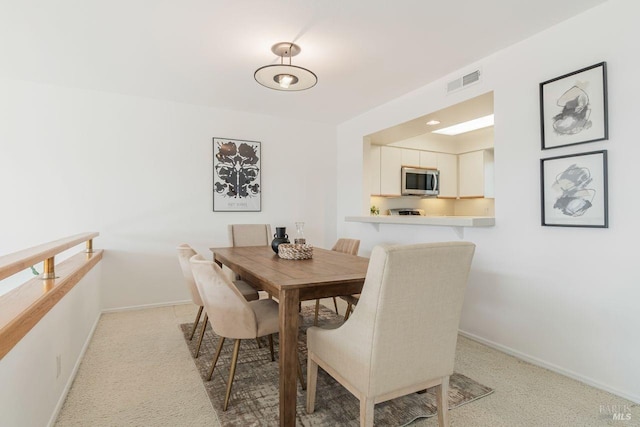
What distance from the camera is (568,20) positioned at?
238cm

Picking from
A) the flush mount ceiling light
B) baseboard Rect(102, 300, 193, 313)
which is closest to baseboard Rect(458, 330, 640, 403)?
the flush mount ceiling light

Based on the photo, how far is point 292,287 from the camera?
5.59 feet

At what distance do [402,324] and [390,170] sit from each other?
3.90 metres

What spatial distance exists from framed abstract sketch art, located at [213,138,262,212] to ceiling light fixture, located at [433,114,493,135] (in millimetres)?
2650

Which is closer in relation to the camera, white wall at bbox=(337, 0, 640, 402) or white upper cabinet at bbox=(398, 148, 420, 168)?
white wall at bbox=(337, 0, 640, 402)

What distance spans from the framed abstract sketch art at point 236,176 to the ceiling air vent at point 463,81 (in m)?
2.55

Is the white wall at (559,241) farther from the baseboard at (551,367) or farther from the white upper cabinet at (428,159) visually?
the white upper cabinet at (428,159)

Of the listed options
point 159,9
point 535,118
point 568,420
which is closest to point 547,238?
point 535,118

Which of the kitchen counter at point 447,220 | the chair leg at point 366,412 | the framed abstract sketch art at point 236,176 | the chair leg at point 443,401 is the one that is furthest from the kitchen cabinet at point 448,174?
the chair leg at point 366,412

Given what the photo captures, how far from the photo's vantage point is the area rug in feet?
5.97

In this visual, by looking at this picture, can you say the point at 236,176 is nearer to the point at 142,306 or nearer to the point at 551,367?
the point at 142,306

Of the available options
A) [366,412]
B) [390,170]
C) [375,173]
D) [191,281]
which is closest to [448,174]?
[390,170]

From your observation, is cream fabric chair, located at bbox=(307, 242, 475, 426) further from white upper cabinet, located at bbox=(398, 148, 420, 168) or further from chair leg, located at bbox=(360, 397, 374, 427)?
white upper cabinet, located at bbox=(398, 148, 420, 168)

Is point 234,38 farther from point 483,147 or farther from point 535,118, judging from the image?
point 483,147
